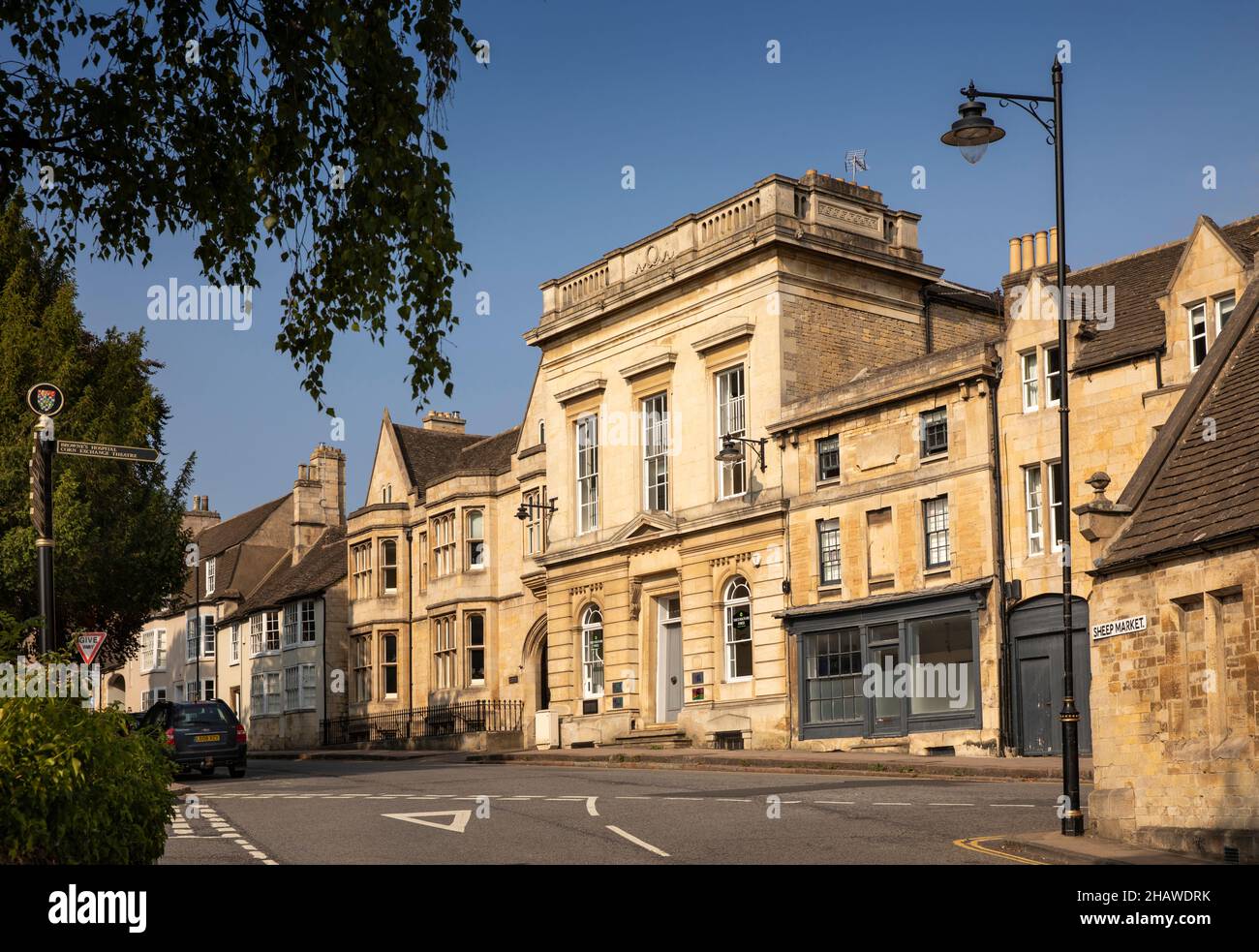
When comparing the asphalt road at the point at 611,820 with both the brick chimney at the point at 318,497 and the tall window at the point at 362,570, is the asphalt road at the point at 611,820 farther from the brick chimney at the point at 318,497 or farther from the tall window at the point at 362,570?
the brick chimney at the point at 318,497

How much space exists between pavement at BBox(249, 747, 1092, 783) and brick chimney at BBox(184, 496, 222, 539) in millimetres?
47703

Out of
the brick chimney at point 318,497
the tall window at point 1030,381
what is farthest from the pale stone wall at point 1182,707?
the brick chimney at point 318,497

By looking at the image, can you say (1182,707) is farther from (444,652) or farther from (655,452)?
(444,652)

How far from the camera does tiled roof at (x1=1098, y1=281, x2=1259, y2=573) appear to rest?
14.6 meters

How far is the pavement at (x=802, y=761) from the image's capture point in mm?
25625

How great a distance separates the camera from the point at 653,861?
1332 centimetres

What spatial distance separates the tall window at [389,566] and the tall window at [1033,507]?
97.8 ft

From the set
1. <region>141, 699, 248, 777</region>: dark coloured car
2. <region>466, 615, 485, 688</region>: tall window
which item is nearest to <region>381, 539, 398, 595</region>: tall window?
<region>466, 615, 485, 688</region>: tall window

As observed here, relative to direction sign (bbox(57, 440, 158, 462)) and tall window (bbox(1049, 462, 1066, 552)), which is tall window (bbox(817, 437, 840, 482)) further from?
direction sign (bbox(57, 440, 158, 462))

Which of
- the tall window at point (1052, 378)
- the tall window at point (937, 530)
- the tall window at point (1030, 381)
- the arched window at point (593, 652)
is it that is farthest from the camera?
the arched window at point (593, 652)

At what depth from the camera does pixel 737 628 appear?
124ft

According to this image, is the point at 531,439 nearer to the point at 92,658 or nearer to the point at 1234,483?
the point at 92,658

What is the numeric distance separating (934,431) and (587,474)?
43.4 ft

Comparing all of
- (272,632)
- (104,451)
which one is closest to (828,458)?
(104,451)
